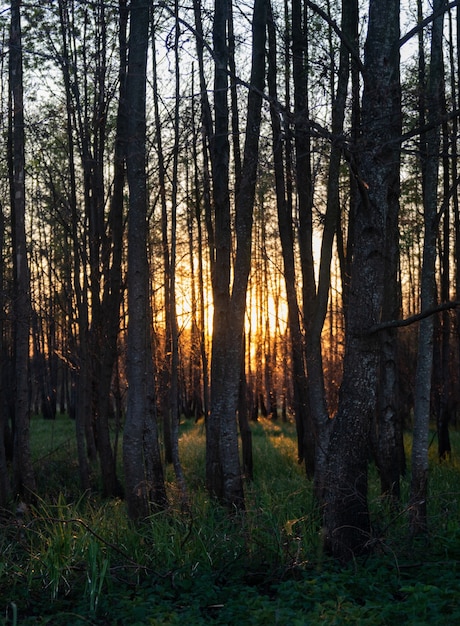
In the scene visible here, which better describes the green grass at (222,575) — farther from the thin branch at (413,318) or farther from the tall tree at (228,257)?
the thin branch at (413,318)

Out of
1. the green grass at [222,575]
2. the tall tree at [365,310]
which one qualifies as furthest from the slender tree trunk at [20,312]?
the tall tree at [365,310]

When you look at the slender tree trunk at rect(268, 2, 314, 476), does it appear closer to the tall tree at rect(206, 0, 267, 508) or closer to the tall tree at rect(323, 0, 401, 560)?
the tall tree at rect(206, 0, 267, 508)

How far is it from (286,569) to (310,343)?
13.6ft

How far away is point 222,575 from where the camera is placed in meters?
6.18

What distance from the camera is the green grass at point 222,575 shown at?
5152mm

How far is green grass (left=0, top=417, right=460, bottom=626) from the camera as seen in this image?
5.15m

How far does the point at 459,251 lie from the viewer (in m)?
15.4

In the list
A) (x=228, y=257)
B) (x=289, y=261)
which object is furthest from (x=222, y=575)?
(x=289, y=261)

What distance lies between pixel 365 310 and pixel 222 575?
2832mm

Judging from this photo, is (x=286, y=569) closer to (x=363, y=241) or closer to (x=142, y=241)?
(x=363, y=241)

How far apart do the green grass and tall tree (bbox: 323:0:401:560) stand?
353 mm

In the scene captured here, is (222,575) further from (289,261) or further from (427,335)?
(289,261)

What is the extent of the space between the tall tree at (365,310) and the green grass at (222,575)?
35 centimetres

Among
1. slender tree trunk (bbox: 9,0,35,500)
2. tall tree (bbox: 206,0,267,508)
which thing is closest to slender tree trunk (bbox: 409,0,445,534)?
tall tree (bbox: 206,0,267,508)
